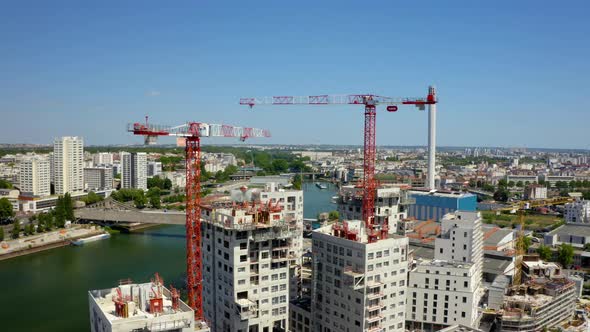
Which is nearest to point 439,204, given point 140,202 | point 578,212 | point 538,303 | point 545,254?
point 545,254

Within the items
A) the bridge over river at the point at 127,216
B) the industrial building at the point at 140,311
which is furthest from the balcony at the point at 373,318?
the bridge over river at the point at 127,216

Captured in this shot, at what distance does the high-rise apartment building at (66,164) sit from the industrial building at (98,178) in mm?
3079

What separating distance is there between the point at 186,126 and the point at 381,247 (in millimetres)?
4186

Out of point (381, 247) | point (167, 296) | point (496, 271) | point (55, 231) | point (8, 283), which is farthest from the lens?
point (55, 231)

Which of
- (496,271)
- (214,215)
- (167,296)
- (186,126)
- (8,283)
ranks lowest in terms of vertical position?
(8,283)

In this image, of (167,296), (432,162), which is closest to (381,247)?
(167,296)

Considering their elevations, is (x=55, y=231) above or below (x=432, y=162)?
below

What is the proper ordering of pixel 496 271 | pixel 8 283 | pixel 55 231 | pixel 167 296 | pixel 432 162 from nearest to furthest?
pixel 167 296 < pixel 496 271 < pixel 8 283 < pixel 55 231 < pixel 432 162

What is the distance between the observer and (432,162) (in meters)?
25.9

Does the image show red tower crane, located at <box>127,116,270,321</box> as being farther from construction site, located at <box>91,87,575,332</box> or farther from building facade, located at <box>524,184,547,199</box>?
building facade, located at <box>524,184,547,199</box>

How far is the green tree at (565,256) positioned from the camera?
15789 millimetres

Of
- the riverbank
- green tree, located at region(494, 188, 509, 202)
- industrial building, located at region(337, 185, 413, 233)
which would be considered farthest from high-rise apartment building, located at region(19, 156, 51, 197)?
green tree, located at region(494, 188, 509, 202)

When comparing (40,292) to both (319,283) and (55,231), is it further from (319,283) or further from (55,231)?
(319,283)

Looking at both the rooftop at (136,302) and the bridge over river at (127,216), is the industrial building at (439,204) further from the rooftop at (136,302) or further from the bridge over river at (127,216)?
the rooftop at (136,302)
